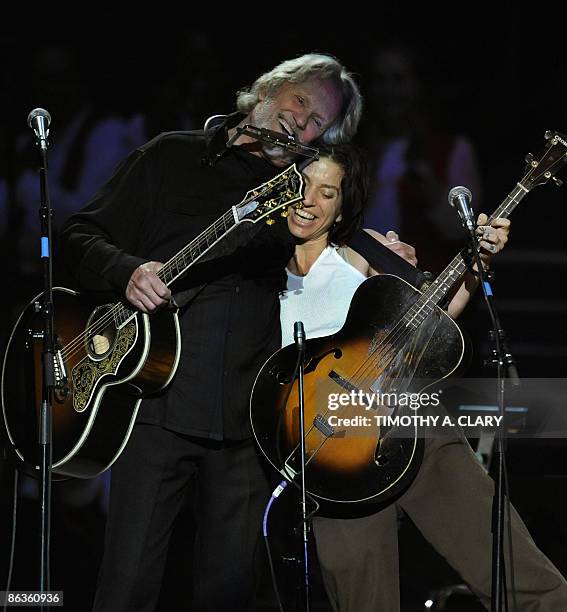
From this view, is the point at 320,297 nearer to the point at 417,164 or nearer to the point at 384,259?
the point at 384,259

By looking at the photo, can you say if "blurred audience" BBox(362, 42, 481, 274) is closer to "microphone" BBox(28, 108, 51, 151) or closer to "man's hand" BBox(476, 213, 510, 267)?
"man's hand" BBox(476, 213, 510, 267)

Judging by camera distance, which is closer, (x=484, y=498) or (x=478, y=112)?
(x=484, y=498)

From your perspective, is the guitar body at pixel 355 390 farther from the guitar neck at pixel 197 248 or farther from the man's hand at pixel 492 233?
the guitar neck at pixel 197 248

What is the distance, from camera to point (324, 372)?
126 inches

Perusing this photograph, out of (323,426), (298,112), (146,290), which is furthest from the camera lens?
(298,112)

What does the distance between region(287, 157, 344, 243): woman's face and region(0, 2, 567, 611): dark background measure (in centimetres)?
138

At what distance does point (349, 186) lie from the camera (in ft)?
11.3

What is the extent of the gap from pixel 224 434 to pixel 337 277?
0.72m

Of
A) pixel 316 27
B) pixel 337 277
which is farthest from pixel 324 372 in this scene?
pixel 316 27

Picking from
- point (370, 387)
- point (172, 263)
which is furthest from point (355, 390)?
point (172, 263)

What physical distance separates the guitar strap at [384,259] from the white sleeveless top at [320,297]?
74 mm

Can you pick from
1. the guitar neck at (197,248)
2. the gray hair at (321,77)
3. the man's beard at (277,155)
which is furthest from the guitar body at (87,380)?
the gray hair at (321,77)

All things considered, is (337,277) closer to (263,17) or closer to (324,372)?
(324,372)

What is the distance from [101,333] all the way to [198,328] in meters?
0.34
